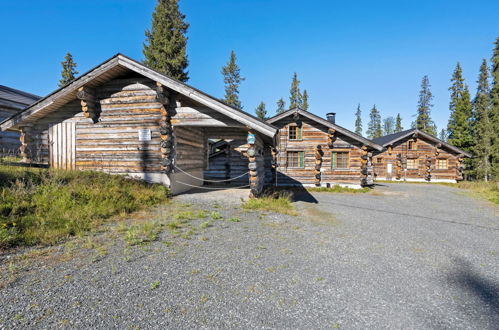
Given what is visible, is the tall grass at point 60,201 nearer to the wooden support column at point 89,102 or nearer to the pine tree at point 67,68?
the wooden support column at point 89,102

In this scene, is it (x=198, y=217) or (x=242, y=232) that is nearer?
(x=242, y=232)

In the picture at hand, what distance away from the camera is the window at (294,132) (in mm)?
18656

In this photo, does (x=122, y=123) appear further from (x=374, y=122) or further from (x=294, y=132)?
(x=374, y=122)

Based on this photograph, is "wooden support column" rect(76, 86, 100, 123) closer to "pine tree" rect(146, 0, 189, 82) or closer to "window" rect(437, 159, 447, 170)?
"pine tree" rect(146, 0, 189, 82)

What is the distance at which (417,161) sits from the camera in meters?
26.7

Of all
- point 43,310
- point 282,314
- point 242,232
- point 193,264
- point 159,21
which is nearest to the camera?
point 43,310

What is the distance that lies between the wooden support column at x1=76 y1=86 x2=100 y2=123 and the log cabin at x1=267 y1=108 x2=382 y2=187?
11702mm

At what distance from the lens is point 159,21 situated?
28.1 metres

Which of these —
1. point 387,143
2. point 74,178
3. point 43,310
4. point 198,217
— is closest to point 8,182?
point 74,178

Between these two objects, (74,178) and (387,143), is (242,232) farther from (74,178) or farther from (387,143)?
(387,143)

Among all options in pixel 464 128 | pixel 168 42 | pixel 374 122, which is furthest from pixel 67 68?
pixel 374 122

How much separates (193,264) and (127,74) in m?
9.64

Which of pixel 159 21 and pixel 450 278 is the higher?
pixel 159 21

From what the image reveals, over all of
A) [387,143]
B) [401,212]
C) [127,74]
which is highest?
[127,74]
